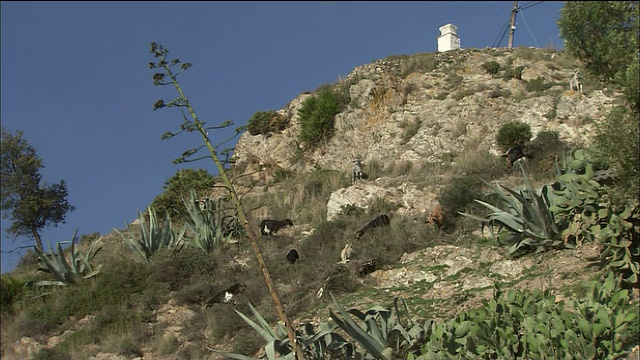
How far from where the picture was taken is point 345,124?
23391 millimetres

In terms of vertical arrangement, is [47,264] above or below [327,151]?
below

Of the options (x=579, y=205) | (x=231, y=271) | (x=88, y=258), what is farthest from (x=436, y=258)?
(x=88, y=258)

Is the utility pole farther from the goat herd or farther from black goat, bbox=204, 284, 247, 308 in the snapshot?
black goat, bbox=204, 284, 247, 308

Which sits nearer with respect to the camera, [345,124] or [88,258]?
[88,258]

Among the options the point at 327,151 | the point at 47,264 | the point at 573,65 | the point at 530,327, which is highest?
the point at 573,65

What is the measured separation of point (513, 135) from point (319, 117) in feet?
27.1

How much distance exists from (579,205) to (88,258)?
10593 millimetres

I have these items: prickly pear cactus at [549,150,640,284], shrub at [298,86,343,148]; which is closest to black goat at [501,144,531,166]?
prickly pear cactus at [549,150,640,284]

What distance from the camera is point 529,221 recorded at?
9.98 meters

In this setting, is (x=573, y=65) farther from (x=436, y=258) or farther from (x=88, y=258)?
(x=88, y=258)

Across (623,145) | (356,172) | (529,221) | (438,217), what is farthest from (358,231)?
(623,145)

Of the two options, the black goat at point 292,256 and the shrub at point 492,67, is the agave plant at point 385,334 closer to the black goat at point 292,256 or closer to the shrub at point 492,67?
the black goat at point 292,256

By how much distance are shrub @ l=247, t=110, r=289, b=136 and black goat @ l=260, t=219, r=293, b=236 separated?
915 centimetres

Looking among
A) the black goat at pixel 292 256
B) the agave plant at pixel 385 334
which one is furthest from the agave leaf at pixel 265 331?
the black goat at pixel 292 256
